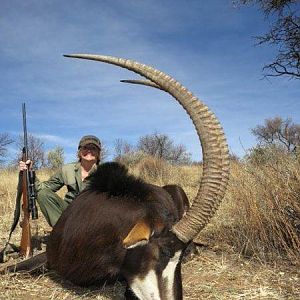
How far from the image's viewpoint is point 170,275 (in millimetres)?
3023

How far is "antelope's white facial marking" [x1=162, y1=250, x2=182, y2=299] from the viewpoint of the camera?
9.70 feet

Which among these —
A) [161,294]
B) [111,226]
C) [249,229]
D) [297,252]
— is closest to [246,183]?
[249,229]

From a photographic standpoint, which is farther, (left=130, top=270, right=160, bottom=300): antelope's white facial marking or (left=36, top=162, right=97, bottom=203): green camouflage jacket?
(left=36, top=162, right=97, bottom=203): green camouflage jacket

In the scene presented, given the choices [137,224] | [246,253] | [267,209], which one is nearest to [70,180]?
[246,253]

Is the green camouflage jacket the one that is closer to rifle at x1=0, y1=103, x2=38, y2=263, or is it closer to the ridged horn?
rifle at x1=0, y1=103, x2=38, y2=263

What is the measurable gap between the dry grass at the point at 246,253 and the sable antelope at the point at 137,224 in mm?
369

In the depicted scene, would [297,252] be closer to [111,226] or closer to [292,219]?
[292,219]

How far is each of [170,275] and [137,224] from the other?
1.36 ft

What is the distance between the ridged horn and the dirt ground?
102 centimetres

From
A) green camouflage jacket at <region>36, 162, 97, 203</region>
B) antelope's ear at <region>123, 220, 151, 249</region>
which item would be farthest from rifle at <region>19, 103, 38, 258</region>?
antelope's ear at <region>123, 220, 151, 249</region>

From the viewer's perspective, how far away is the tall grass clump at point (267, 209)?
15.9ft

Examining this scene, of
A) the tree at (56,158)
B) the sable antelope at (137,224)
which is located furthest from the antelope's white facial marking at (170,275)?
the tree at (56,158)

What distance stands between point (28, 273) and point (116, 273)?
132 centimetres

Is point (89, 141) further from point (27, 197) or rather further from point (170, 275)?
point (170, 275)
